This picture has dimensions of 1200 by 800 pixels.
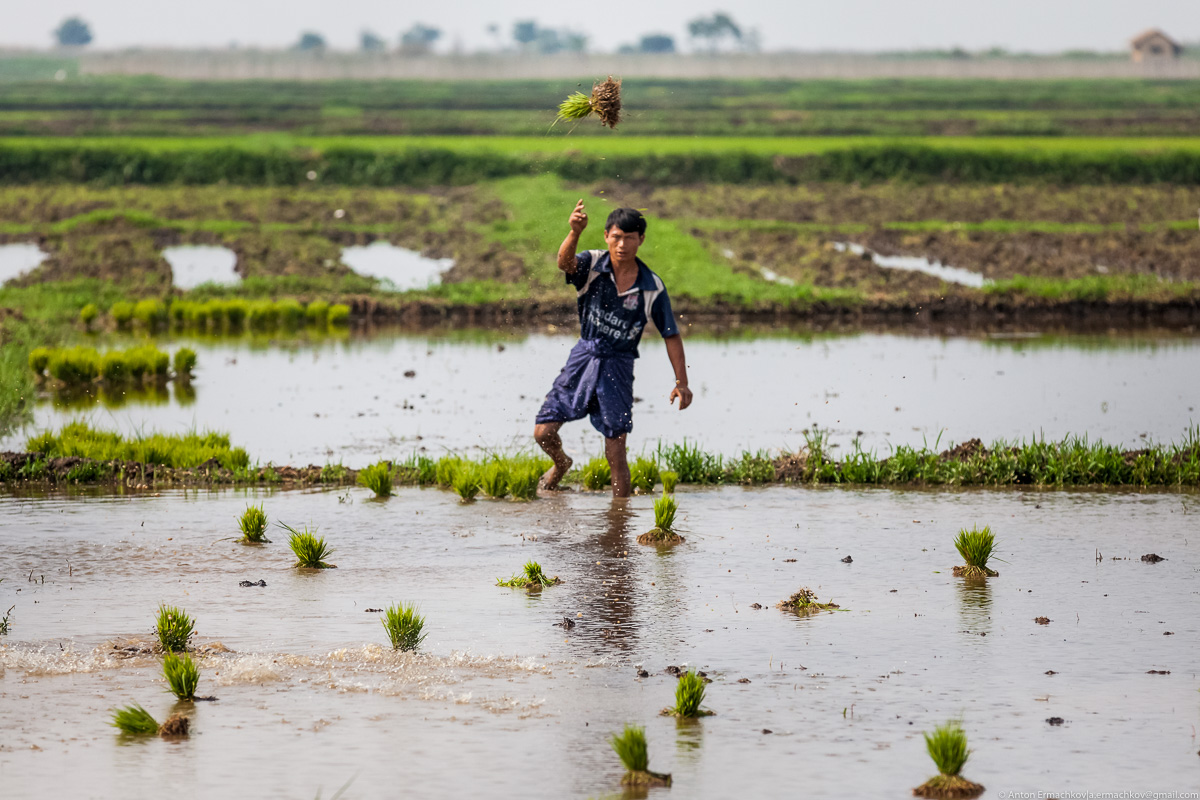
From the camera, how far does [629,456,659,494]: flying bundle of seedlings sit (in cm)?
1097

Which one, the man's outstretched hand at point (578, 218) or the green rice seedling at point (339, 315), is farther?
the green rice seedling at point (339, 315)

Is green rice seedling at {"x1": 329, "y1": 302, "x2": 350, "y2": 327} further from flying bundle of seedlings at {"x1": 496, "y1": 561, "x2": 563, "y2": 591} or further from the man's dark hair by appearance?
flying bundle of seedlings at {"x1": 496, "y1": 561, "x2": 563, "y2": 591}

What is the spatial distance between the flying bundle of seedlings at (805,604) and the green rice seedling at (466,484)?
3.61 meters

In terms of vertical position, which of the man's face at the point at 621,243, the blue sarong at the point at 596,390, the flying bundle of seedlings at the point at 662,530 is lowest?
the flying bundle of seedlings at the point at 662,530

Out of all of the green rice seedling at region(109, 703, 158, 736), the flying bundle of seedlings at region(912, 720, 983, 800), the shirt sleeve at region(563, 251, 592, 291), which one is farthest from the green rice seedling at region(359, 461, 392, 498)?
the flying bundle of seedlings at region(912, 720, 983, 800)

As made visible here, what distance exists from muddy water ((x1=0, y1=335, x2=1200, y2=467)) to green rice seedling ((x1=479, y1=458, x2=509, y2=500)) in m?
0.83

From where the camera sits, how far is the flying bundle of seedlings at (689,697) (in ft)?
18.2

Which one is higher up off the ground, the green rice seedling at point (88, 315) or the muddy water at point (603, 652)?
the muddy water at point (603, 652)

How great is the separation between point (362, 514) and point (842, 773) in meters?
5.51

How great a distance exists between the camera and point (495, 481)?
1055 cm

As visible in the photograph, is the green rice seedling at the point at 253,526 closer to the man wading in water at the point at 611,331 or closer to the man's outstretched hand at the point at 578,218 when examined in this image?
the man wading in water at the point at 611,331

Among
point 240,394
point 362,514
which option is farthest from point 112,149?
point 362,514

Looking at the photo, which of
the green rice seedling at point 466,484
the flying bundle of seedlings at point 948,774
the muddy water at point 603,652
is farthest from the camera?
the green rice seedling at point 466,484

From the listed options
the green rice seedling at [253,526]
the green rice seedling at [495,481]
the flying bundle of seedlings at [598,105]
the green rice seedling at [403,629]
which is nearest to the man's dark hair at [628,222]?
A: the flying bundle of seedlings at [598,105]
